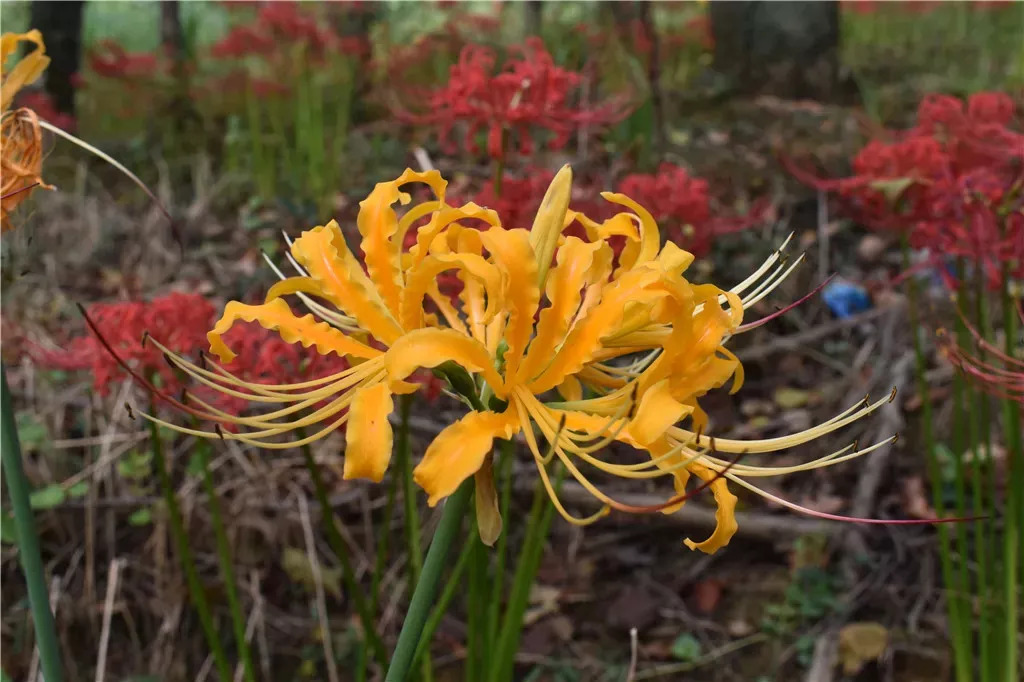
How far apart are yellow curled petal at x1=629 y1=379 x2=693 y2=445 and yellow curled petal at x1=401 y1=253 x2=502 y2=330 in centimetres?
13

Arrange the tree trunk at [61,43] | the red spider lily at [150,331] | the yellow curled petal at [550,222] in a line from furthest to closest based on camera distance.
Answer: the tree trunk at [61,43] < the red spider lily at [150,331] < the yellow curled petal at [550,222]

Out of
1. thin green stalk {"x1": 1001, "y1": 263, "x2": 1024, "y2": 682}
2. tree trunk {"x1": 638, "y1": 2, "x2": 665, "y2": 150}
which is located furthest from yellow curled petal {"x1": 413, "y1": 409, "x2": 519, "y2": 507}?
tree trunk {"x1": 638, "y1": 2, "x2": 665, "y2": 150}

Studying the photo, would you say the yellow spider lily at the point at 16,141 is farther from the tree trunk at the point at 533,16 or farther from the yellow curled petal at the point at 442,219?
the tree trunk at the point at 533,16

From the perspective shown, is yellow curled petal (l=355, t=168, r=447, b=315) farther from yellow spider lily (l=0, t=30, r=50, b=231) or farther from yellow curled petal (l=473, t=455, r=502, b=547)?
yellow spider lily (l=0, t=30, r=50, b=231)

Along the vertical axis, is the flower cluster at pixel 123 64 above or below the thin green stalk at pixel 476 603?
above

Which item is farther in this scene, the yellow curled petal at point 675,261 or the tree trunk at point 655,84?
the tree trunk at point 655,84

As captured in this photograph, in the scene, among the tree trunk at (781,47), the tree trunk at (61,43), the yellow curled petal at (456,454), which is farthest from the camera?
the tree trunk at (781,47)

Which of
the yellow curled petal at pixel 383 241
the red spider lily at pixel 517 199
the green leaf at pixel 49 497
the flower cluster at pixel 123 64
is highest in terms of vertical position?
the flower cluster at pixel 123 64

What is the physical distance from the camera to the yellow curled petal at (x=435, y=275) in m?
0.64

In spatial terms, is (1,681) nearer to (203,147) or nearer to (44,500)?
(44,500)

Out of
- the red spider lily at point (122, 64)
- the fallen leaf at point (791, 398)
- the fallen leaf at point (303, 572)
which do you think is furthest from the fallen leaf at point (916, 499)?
the red spider lily at point (122, 64)

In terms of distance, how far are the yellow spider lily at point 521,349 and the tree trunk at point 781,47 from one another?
3372mm

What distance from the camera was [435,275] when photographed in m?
0.66

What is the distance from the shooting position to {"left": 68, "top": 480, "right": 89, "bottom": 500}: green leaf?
180cm
